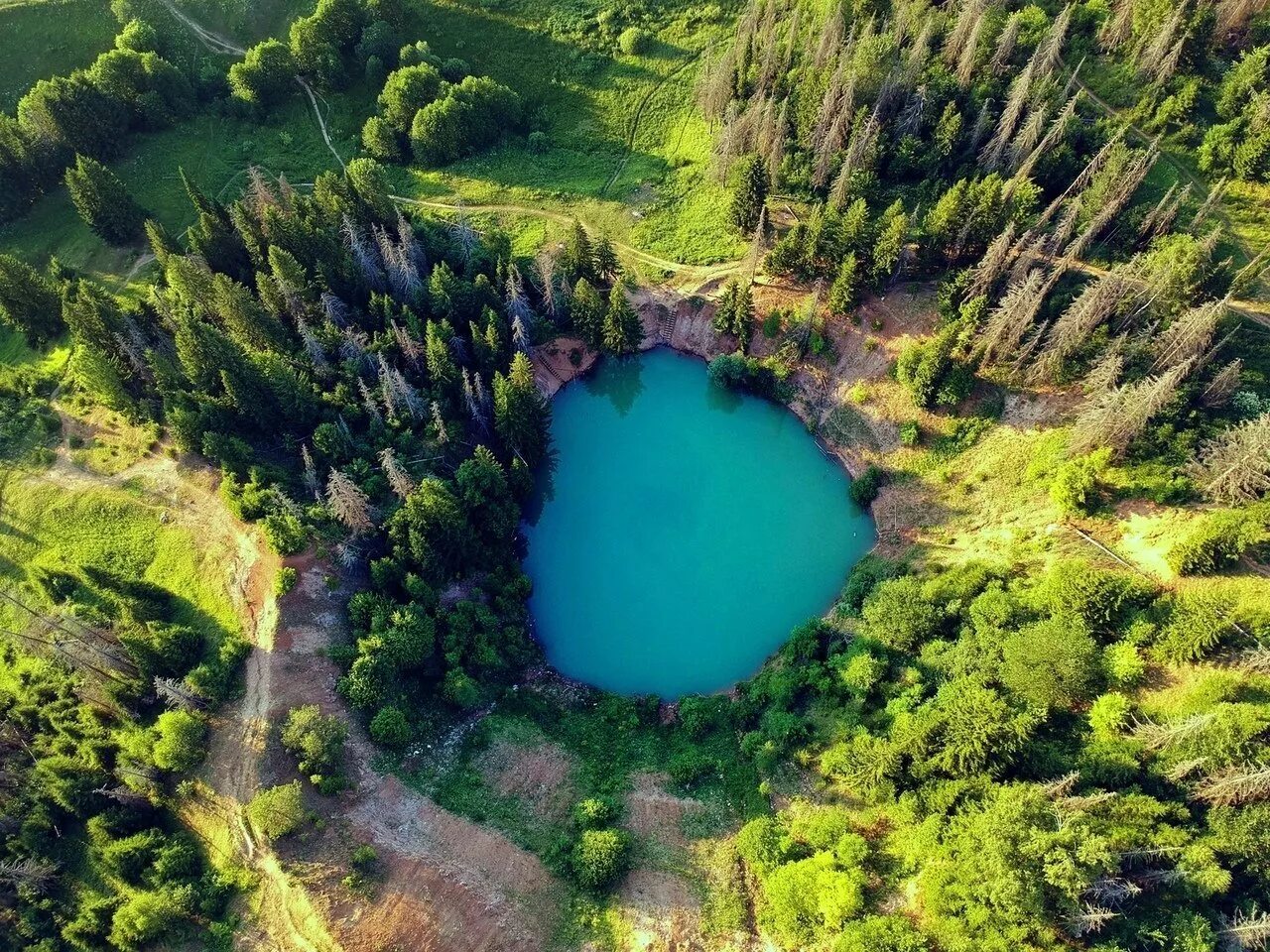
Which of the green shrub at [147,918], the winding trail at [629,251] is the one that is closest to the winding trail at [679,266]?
the winding trail at [629,251]

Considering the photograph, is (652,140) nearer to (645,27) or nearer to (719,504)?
(645,27)

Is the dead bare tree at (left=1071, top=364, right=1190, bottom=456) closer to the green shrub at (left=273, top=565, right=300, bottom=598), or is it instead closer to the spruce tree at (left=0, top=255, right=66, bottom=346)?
the green shrub at (left=273, top=565, right=300, bottom=598)

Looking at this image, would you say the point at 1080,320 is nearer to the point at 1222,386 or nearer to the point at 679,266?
the point at 1222,386

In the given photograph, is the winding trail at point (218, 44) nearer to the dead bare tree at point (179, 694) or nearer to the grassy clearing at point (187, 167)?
the grassy clearing at point (187, 167)

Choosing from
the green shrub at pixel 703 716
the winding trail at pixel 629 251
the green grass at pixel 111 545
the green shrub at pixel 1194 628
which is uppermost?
the winding trail at pixel 629 251

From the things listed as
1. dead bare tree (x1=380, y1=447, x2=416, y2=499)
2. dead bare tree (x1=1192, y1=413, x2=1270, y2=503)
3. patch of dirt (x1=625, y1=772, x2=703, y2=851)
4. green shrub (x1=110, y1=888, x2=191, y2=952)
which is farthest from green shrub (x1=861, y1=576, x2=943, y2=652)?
green shrub (x1=110, y1=888, x2=191, y2=952)

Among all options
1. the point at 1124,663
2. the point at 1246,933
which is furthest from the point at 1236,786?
the point at 1124,663

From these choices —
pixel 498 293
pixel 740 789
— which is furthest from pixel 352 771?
pixel 498 293
